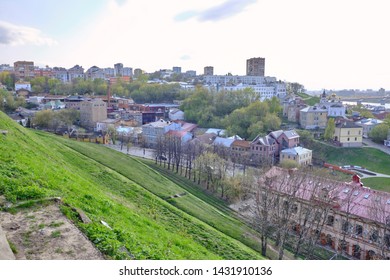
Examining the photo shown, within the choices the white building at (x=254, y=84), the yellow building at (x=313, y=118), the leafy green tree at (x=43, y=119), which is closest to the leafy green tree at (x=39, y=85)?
the leafy green tree at (x=43, y=119)

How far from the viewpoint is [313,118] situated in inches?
1133

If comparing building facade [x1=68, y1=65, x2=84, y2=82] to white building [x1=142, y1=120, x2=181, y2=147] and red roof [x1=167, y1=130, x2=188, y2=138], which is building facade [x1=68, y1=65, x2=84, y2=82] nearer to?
white building [x1=142, y1=120, x2=181, y2=147]

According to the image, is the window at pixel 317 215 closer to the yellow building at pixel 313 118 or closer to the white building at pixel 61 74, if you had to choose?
the yellow building at pixel 313 118

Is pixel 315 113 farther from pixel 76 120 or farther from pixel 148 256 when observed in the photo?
pixel 148 256

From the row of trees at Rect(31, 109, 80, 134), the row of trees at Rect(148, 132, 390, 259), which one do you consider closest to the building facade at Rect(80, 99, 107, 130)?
the row of trees at Rect(31, 109, 80, 134)

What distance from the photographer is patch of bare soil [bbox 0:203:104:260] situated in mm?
3287

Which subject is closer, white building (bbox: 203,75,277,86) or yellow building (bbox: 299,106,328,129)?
yellow building (bbox: 299,106,328,129)

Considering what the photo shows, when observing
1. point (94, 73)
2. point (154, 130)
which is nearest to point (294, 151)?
point (154, 130)

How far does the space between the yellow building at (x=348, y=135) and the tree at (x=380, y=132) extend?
Answer: 159cm

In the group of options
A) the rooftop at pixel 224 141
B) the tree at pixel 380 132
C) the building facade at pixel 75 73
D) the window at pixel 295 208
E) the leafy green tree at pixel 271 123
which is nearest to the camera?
the window at pixel 295 208

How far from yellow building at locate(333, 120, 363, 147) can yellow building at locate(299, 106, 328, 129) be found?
3666mm

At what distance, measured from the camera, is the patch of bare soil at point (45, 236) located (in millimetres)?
3287

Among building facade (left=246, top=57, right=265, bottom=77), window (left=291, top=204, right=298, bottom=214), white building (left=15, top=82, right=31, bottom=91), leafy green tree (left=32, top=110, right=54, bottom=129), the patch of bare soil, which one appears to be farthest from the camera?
building facade (left=246, top=57, right=265, bottom=77)

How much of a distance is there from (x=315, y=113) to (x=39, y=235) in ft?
93.4
